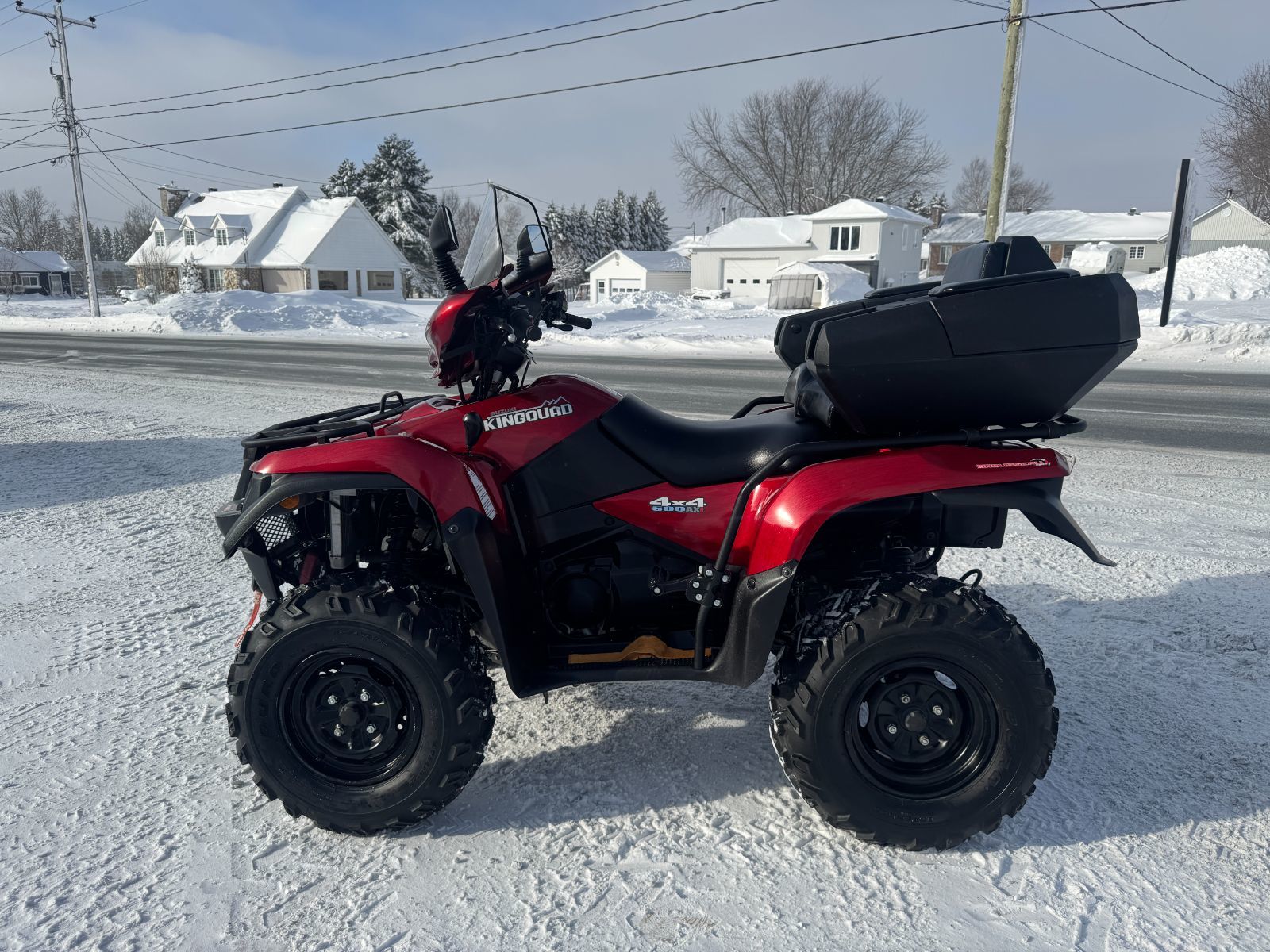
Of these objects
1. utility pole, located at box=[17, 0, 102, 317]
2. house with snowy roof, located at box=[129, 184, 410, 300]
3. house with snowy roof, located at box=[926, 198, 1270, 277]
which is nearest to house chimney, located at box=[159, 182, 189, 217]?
house with snowy roof, located at box=[129, 184, 410, 300]

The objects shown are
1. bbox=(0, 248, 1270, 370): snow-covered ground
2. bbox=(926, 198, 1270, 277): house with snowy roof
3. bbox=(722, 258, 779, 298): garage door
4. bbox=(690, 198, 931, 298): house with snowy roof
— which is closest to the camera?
bbox=(0, 248, 1270, 370): snow-covered ground

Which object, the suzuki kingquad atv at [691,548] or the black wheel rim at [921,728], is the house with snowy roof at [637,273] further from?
the black wheel rim at [921,728]

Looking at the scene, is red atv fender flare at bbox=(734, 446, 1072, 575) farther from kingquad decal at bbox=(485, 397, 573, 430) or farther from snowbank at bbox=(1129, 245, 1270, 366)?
snowbank at bbox=(1129, 245, 1270, 366)

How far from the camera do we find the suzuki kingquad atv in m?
2.37

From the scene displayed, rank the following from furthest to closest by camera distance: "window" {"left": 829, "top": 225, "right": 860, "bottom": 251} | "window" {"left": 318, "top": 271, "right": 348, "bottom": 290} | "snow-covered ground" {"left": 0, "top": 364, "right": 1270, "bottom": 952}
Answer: "window" {"left": 829, "top": 225, "right": 860, "bottom": 251} < "window" {"left": 318, "top": 271, "right": 348, "bottom": 290} < "snow-covered ground" {"left": 0, "top": 364, "right": 1270, "bottom": 952}

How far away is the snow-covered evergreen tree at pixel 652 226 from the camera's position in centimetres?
7412

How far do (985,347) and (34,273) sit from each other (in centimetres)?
8869

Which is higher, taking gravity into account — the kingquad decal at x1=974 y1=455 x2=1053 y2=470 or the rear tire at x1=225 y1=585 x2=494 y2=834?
the kingquad decal at x1=974 y1=455 x2=1053 y2=470

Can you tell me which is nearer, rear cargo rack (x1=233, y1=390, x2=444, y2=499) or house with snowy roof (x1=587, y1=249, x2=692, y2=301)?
rear cargo rack (x1=233, y1=390, x2=444, y2=499)

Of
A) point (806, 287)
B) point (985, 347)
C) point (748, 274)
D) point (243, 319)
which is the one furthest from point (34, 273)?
point (985, 347)

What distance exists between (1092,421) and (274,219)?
51419 millimetres

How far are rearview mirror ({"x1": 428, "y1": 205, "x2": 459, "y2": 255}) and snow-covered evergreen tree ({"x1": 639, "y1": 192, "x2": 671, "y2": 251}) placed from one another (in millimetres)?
73031

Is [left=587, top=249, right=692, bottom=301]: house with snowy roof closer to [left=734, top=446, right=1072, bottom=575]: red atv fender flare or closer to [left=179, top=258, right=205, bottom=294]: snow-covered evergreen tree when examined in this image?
[left=179, top=258, right=205, bottom=294]: snow-covered evergreen tree

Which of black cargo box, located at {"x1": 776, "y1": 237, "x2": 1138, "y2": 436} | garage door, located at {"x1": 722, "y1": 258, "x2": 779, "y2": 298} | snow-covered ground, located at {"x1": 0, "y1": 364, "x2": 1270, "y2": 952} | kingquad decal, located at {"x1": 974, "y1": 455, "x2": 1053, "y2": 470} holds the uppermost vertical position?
garage door, located at {"x1": 722, "y1": 258, "x2": 779, "y2": 298}
